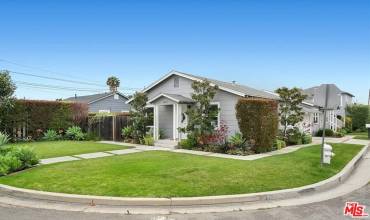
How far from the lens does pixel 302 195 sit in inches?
288

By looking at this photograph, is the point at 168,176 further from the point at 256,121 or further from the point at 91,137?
the point at 91,137

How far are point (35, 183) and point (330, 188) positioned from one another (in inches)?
289

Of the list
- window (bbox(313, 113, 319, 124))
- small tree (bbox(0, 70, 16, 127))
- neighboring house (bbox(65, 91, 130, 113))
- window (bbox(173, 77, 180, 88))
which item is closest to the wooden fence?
window (bbox(173, 77, 180, 88))

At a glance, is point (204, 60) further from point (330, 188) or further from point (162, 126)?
point (330, 188)

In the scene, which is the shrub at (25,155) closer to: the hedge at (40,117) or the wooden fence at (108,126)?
the hedge at (40,117)

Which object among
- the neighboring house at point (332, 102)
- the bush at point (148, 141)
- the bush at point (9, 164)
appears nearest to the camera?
the bush at point (9, 164)

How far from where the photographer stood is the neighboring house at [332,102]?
1021cm

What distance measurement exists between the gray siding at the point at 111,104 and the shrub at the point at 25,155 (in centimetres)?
2612

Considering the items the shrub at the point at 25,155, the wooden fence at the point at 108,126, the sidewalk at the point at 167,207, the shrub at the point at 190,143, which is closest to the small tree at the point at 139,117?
the wooden fence at the point at 108,126

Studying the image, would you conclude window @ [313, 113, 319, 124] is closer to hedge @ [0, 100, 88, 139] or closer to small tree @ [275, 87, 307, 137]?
small tree @ [275, 87, 307, 137]

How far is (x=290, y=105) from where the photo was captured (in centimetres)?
1884

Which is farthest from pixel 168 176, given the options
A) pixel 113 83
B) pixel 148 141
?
pixel 113 83

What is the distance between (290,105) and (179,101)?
6666mm

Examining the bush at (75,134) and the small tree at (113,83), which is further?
the small tree at (113,83)
